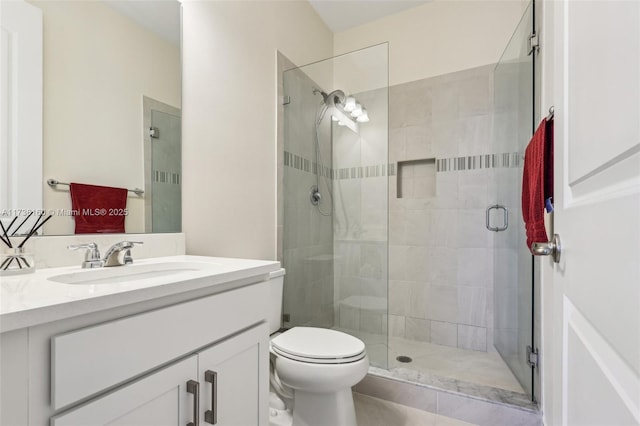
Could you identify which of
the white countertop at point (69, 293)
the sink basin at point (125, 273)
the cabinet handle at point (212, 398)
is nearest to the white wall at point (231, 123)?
the sink basin at point (125, 273)

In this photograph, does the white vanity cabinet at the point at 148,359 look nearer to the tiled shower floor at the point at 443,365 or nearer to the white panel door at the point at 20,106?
the white panel door at the point at 20,106

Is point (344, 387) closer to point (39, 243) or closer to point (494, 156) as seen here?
point (39, 243)

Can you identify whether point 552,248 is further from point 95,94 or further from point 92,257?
point 95,94

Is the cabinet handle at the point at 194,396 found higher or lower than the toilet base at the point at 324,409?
higher

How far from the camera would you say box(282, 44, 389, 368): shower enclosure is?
81.7 inches

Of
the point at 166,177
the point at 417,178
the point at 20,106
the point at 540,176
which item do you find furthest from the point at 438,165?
the point at 20,106

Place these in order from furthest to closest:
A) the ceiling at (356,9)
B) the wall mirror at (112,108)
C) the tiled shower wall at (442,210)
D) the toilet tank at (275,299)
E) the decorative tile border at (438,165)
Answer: the ceiling at (356,9)
the tiled shower wall at (442,210)
the decorative tile border at (438,165)
the toilet tank at (275,299)
the wall mirror at (112,108)

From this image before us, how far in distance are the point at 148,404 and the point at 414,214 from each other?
2.20 metres

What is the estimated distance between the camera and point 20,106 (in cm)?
94

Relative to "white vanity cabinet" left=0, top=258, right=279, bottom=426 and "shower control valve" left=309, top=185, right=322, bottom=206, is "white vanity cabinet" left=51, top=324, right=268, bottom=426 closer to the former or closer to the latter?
"white vanity cabinet" left=0, top=258, right=279, bottom=426

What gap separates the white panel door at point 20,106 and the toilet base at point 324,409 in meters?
1.29

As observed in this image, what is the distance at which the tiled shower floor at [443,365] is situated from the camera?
1.80m

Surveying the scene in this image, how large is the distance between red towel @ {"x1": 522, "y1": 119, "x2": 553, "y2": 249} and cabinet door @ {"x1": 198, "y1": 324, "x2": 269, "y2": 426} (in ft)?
3.69

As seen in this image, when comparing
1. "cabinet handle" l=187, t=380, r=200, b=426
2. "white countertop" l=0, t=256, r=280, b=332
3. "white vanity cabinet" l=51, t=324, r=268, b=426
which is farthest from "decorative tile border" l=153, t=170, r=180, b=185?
"cabinet handle" l=187, t=380, r=200, b=426
